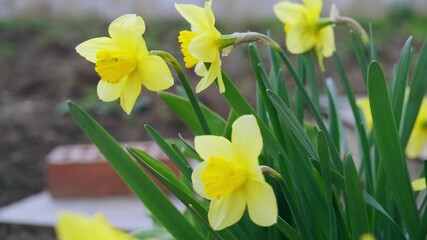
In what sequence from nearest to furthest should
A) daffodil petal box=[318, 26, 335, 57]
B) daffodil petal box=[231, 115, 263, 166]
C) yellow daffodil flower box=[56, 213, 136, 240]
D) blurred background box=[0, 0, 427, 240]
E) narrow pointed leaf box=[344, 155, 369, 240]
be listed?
yellow daffodil flower box=[56, 213, 136, 240]
daffodil petal box=[231, 115, 263, 166]
narrow pointed leaf box=[344, 155, 369, 240]
daffodil petal box=[318, 26, 335, 57]
blurred background box=[0, 0, 427, 240]

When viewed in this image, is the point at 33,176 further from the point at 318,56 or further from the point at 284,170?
the point at 284,170

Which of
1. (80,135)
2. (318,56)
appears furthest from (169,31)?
(318,56)

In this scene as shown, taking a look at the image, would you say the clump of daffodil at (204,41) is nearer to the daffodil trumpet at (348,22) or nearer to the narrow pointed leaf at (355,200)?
the narrow pointed leaf at (355,200)

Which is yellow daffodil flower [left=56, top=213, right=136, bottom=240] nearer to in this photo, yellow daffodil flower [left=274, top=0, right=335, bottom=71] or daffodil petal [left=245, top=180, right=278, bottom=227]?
daffodil petal [left=245, top=180, right=278, bottom=227]

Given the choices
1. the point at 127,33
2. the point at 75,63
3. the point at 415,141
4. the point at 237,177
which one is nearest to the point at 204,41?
the point at 127,33

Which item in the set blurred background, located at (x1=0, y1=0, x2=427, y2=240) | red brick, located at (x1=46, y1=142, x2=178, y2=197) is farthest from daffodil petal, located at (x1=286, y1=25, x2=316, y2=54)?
red brick, located at (x1=46, y1=142, x2=178, y2=197)

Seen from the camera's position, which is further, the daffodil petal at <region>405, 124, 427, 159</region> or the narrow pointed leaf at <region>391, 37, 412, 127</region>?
the daffodil petal at <region>405, 124, 427, 159</region>

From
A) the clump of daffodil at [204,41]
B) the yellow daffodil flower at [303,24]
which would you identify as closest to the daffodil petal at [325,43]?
the yellow daffodil flower at [303,24]

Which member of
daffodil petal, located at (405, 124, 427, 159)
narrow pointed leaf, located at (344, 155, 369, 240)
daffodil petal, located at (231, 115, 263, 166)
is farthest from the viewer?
daffodil petal, located at (405, 124, 427, 159)
